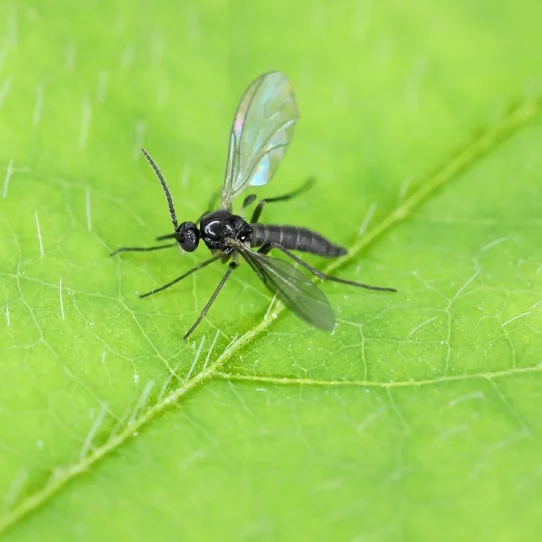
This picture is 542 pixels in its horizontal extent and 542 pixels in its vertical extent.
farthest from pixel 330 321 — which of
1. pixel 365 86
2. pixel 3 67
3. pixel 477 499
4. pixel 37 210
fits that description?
pixel 3 67

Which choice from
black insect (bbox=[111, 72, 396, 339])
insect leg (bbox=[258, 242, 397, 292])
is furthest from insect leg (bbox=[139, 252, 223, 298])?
insect leg (bbox=[258, 242, 397, 292])

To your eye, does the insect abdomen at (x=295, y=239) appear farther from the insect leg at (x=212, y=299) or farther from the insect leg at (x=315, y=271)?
the insect leg at (x=212, y=299)

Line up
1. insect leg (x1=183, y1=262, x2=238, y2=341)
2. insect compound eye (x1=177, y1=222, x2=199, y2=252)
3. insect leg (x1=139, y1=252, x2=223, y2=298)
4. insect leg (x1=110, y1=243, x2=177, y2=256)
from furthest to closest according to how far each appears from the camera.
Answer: insect compound eye (x1=177, y1=222, x2=199, y2=252) < insect leg (x1=110, y1=243, x2=177, y2=256) < insect leg (x1=139, y1=252, x2=223, y2=298) < insect leg (x1=183, y1=262, x2=238, y2=341)

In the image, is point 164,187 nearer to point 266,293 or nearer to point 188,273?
point 188,273

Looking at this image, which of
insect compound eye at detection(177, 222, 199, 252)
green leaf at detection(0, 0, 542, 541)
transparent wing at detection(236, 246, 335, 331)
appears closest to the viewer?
green leaf at detection(0, 0, 542, 541)

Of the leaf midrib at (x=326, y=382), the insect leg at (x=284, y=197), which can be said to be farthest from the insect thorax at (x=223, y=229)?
the leaf midrib at (x=326, y=382)

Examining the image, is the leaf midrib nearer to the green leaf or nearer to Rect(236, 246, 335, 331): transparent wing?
the green leaf

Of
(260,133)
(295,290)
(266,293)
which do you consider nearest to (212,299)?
(266,293)
